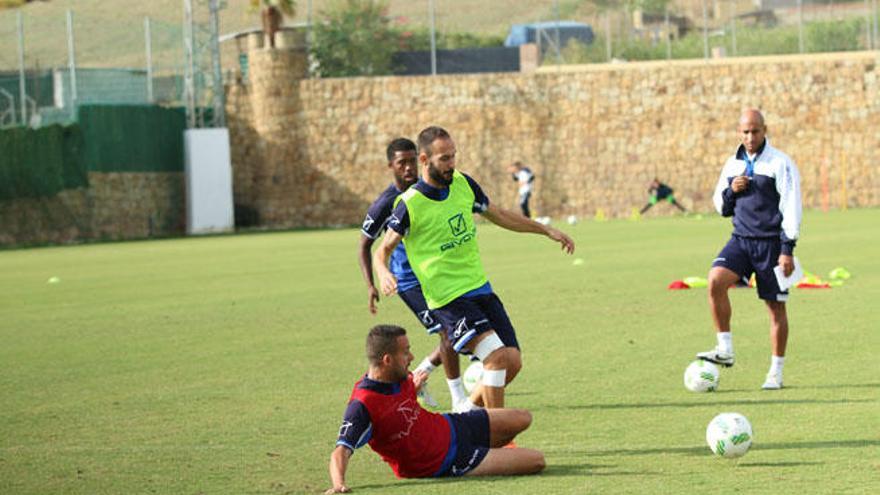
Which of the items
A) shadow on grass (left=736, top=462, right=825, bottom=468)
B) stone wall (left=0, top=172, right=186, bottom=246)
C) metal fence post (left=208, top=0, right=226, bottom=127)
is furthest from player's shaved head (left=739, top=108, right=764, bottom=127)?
metal fence post (left=208, top=0, right=226, bottom=127)

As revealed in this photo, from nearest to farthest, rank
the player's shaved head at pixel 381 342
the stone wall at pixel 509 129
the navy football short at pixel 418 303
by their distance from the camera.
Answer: the player's shaved head at pixel 381 342, the navy football short at pixel 418 303, the stone wall at pixel 509 129

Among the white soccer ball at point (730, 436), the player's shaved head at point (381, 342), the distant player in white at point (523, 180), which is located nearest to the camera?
the player's shaved head at point (381, 342)

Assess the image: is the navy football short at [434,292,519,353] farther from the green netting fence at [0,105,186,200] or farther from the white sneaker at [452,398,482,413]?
the green netting fence at [0,105,186,200]

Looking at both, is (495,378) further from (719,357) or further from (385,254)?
(719,357)

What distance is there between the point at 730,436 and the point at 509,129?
39906mm

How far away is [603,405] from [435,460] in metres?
2.90

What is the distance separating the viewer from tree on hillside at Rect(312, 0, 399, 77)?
2162 inches

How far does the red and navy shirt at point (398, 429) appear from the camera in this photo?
27.3 ft

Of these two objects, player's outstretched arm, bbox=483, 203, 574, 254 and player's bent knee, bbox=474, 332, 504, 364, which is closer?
player's bent knee, bbox=474, 332, 504, 364

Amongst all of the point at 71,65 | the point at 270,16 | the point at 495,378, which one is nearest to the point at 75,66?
the point at 71,65

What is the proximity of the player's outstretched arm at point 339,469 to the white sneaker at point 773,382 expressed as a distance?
4.53 meters

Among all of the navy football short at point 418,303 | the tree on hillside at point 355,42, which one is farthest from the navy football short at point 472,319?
the tree on hillside at point 355,42

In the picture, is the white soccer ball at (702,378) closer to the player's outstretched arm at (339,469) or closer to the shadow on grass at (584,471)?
the shadow on grass at (584,471)

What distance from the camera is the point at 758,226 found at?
1223 centimetres
